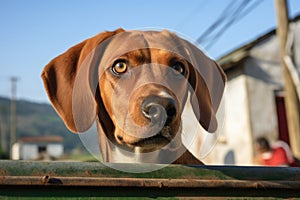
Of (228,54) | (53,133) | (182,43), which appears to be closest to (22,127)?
(53,133)

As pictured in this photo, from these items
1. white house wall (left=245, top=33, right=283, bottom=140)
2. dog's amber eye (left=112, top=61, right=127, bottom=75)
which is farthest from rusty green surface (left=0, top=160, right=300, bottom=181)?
white house wall (left=245, top=33, right=283, bottom=140)

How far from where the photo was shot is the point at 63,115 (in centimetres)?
287

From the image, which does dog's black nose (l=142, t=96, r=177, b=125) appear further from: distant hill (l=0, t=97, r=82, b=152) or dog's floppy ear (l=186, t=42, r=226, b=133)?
distant hill (l=0, t=97, r=82, b=152)

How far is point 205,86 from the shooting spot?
3.14 metres

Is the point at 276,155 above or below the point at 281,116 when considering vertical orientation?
below

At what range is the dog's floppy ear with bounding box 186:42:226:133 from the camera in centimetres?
307

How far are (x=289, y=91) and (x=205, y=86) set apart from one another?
7.99m

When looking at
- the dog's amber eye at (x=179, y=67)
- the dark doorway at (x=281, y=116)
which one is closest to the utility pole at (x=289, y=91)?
the dark doorway at (x=281, y=116)

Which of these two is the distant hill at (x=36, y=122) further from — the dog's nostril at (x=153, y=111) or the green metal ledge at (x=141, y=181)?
the green metal ledge at (x=141, y=181)

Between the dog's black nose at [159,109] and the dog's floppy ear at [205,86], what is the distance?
57 cm

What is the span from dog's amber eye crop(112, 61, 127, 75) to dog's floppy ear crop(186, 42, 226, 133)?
431 millimetres

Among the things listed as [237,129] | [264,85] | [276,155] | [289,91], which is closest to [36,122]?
[237,129]

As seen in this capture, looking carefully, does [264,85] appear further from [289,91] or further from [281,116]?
[289,91]

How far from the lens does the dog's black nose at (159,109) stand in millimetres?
2447
